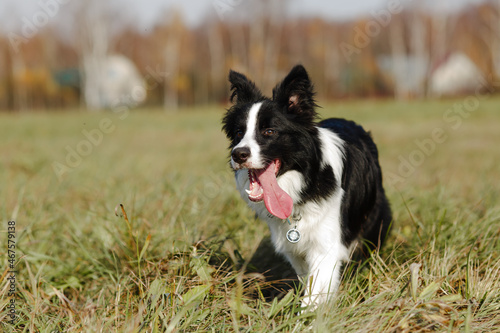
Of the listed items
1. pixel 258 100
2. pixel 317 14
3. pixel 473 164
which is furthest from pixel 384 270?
pixel 317 14

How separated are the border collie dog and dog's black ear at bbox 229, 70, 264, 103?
0.12m

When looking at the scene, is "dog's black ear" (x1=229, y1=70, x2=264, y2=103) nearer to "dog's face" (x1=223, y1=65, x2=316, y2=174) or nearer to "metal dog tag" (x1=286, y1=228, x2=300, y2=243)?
"dog's face" (x1=223, y1=65, x2=316, y2=174)

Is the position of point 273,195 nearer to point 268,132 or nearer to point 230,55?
point 268,132

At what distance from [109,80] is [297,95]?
1611 inches

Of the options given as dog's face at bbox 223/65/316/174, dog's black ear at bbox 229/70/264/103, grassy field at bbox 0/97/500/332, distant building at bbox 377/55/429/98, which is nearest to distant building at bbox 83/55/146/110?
distant building at bbox 377/55/429/98

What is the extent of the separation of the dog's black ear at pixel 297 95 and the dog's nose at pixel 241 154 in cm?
48

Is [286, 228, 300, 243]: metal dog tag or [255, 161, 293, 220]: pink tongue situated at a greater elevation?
[255, 161, 293, 220]: pink tongue

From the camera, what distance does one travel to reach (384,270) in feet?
9.26

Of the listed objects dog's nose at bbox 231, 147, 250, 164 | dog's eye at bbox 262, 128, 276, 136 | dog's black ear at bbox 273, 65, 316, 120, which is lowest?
dog's nose at bbox 231, 147, 250, 164

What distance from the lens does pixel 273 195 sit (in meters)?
2.62

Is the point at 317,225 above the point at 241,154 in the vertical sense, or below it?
below

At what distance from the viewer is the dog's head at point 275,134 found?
8.54ft

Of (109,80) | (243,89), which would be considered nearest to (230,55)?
(109,80)

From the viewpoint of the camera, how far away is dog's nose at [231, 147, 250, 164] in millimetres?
2488
